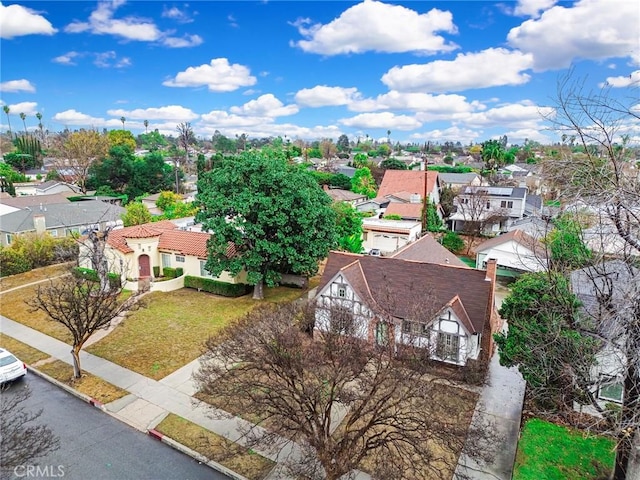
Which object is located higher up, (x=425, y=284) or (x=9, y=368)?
(x=425, y=284)

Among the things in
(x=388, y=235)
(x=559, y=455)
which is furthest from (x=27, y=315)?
(x=559, y=455)

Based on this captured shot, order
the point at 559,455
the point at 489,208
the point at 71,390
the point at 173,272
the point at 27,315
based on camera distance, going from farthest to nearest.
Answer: the point at 489,208 → the point at 173,272 → the point at 27,315 → the point at 71,390 → the point at 559,455

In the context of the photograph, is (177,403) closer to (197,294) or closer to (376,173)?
(197,294)

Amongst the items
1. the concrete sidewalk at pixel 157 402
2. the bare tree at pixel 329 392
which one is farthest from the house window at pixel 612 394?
the concrete sidewalk at pixel 157 402

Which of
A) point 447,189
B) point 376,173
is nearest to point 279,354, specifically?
point 447,189

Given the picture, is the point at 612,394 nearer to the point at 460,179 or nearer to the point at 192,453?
the point at 192,453

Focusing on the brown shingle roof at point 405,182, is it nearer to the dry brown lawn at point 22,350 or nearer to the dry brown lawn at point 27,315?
the dry brown lawn at point 27,315
